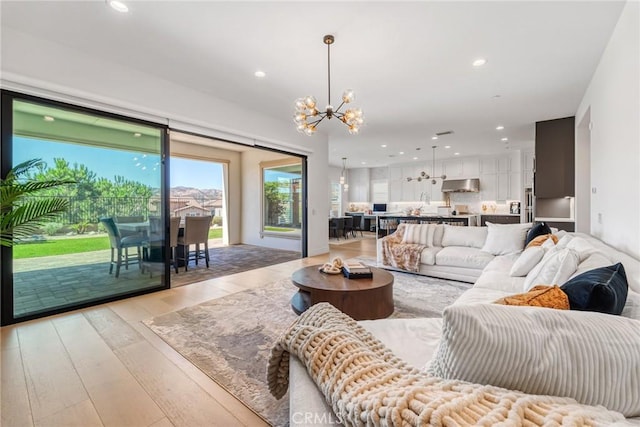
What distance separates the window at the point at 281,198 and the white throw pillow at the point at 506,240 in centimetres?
423

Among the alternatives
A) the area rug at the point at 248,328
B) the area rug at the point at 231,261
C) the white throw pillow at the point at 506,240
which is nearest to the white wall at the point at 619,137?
the white throw pillow at the point at 506,240

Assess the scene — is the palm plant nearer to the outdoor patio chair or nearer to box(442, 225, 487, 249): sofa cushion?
the outdoor patio chair

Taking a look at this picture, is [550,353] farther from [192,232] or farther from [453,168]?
[453,168]

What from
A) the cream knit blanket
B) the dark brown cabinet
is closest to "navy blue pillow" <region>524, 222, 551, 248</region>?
the dark brown cabinet

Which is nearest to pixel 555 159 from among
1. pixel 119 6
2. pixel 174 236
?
pixel 119 6

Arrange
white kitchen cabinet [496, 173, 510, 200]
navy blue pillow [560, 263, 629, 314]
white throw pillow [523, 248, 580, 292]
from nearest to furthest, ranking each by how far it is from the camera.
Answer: navy blue pillow [560, 263, 629, 314]
white throw pillow [523, 248, 580, 292]
white kitchen cabinet [496, 173, 510, 200]

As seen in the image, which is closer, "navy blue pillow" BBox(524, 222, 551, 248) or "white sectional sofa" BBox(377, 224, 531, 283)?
"navy blue pillow" BBox(524, 222, 551, 248)

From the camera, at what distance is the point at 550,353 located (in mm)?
770

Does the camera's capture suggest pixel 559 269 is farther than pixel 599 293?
Yes

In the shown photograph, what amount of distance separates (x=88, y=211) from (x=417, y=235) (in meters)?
4.73

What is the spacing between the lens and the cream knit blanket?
0.63 metres

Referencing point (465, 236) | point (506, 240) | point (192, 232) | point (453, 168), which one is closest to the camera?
point (506, 240)

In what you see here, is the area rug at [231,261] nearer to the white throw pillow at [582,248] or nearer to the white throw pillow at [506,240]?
the white throw pillow at [506,240]

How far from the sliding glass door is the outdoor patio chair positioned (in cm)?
1
